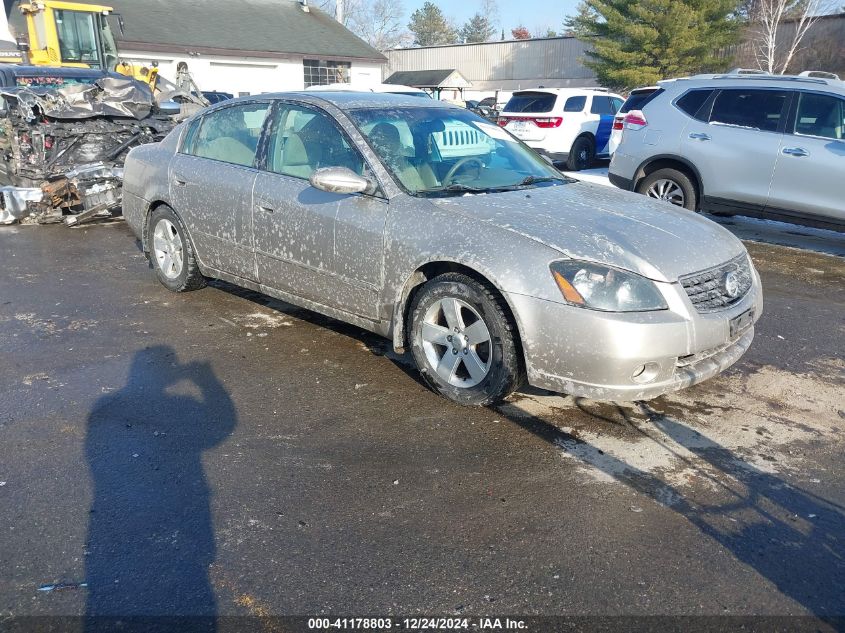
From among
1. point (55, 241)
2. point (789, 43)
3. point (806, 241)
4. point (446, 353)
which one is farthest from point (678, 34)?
point (446, 353)

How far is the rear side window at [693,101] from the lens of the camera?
335 inches

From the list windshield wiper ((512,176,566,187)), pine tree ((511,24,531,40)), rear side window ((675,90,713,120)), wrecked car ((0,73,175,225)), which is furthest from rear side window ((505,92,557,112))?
pine tree ((511,24,531,40))

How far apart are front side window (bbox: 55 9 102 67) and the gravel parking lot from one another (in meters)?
15.1

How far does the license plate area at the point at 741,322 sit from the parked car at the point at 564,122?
11.5 m

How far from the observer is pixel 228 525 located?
3.02m

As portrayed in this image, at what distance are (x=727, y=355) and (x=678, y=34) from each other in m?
32.9

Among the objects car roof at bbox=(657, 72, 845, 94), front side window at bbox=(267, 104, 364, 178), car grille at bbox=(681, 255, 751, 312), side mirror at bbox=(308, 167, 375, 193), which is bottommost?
car grille at bbox=(681, 255, 751, 312)

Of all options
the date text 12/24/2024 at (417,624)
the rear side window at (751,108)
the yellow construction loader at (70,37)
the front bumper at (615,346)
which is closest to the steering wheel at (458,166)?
the front bumper at (615,346)

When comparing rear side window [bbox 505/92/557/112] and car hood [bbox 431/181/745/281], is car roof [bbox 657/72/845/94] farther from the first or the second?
rear side window [bbox 505/92/557/112]

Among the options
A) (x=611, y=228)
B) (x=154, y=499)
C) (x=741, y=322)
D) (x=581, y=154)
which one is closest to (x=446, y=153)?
(x=611, y=228)

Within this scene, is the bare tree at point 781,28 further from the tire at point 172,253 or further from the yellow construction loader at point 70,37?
the tire at point 172,253

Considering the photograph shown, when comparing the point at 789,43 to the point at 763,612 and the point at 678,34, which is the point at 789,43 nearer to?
the point at 678,34

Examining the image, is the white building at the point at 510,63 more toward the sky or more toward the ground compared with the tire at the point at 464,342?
more toward the sky

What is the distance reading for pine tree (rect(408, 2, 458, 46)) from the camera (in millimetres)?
92375
